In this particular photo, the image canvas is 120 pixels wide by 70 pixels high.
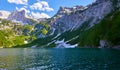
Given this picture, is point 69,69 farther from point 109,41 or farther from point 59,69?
point 109,41

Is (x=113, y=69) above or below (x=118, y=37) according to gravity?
below

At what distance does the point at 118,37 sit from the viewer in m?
178

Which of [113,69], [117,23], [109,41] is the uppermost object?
[117,23]

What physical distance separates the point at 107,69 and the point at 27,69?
80.5 ft

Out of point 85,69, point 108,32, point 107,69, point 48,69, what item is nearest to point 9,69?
point 48,69

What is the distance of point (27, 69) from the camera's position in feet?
227

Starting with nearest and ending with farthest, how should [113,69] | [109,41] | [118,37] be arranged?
→ [113,69]
[118,37]
[109,41]

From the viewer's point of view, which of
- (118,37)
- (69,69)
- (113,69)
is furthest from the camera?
(118,37)

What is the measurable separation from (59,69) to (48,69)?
3750mm

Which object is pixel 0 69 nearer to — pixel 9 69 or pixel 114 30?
pixel 9 69

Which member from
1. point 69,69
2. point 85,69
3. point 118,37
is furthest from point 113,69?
point 118,37

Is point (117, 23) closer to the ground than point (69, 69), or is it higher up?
higher up

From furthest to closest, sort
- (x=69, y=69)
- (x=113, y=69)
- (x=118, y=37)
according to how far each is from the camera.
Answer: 1. (x=118, y=37)
2. (x=69, y=69)
3. (x=113, y=69)

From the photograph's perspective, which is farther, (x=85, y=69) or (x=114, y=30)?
(x=114, y=30)
